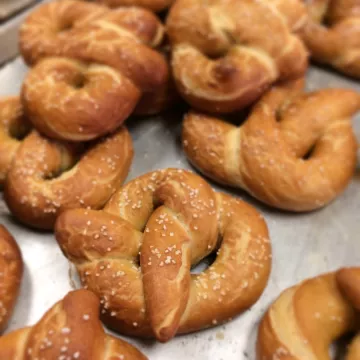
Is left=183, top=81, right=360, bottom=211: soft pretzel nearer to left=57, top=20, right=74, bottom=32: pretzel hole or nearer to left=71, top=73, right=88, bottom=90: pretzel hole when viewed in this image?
left=71, top=73, right=88, bottom=90: pretzel hole

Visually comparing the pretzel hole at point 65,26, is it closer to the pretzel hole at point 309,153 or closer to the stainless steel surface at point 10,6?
the stainless steel surface at point 10,6

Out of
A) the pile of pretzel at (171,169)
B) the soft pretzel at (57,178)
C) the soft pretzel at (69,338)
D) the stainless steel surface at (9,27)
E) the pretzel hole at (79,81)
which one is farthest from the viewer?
the stainless steel surface at (9,27)

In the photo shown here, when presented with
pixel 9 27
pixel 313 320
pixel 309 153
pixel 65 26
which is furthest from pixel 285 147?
pixel 9 27

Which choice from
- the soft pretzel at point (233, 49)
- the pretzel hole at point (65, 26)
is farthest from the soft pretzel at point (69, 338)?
the pretzel hole at point (65, 26)

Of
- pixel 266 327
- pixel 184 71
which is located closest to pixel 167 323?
pixel 266 327

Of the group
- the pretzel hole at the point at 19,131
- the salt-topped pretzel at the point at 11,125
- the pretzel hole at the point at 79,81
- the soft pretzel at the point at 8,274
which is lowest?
the soft pretzel at the point at 8,274

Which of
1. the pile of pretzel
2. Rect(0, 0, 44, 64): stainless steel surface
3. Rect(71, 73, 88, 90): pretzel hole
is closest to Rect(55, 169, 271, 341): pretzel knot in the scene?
the pile of pretzel

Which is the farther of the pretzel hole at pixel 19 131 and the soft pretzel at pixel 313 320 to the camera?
the pretzel hole at pixel 19 131
